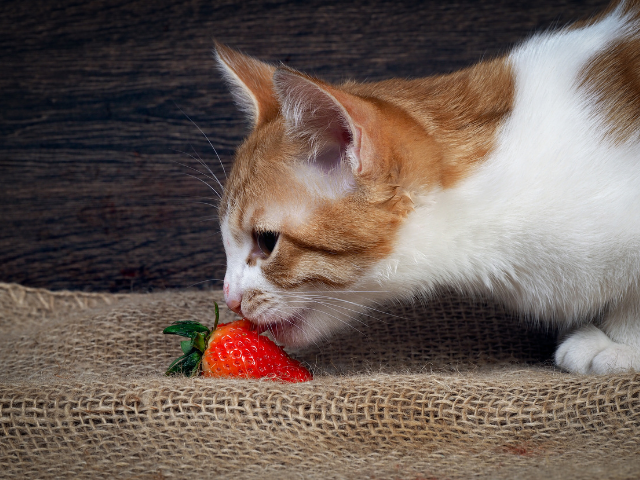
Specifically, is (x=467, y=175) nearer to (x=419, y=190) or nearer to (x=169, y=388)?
(x=419, y=190)

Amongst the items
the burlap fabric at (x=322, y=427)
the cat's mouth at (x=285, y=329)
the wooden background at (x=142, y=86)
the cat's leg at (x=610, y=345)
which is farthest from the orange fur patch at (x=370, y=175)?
the wooden background at (x=142, y=86)

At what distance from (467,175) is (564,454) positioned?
49 centimetres

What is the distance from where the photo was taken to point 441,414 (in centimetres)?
101

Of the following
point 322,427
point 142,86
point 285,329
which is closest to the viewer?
point 322,427

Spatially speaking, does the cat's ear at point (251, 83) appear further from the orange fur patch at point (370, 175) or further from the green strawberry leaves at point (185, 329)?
the green strawberry leaves at point (185, 329)

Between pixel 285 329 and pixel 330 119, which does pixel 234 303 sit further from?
pixel 330 119

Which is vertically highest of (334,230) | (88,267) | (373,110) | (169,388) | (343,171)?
(373,110)

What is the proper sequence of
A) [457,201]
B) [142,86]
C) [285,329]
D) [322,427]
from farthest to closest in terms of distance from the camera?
[142,86]
[285,329]
[457,201]
[322,427]

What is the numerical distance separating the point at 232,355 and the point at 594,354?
0.70m

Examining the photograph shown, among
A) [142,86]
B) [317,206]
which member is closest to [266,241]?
[317,206]

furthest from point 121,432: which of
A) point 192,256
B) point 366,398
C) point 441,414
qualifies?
point 192,256

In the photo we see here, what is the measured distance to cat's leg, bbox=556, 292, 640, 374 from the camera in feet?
3.90

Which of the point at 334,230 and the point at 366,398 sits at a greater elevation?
the point at 334,230

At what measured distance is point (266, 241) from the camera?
46.1 inches
